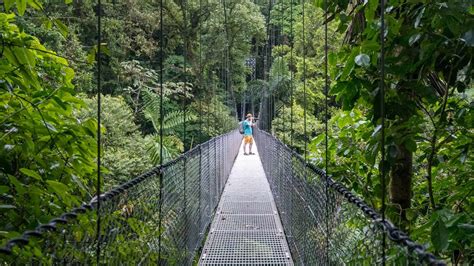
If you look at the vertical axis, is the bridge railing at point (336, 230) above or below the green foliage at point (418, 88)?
below

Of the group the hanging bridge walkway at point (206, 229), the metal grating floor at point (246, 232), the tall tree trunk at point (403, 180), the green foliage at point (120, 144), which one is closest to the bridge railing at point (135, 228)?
the hanging bridge walkway at point (206, 229)

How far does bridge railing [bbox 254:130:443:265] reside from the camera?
28.7 inches

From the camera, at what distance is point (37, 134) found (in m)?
0.98

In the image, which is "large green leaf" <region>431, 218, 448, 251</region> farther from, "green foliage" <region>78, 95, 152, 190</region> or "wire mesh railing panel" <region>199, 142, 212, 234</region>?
"green foliage" <region>78, 95, 152, 190</region>

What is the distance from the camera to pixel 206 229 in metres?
2.88

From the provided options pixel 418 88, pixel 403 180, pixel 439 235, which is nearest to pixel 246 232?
pixel 403 180

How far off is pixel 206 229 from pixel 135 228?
181 cm

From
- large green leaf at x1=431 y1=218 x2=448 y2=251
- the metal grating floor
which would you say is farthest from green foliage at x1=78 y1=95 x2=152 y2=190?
large green leaf at x1=431 y1=218 x2=448 y2=251

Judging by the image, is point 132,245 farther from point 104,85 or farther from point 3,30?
point 104,85

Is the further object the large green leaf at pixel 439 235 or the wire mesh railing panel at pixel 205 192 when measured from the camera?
the wire mesh railing panel at pixel 205 192

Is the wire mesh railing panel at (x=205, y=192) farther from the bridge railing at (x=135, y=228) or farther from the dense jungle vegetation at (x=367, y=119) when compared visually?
the dense jungle vegetation at (x=367, y=119)

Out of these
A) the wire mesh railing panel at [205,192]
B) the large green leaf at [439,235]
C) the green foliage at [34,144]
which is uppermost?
the green foliage at [34,144]

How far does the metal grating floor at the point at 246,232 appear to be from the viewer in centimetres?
224

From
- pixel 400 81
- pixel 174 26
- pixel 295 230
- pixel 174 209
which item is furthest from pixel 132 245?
pixel 174 26
